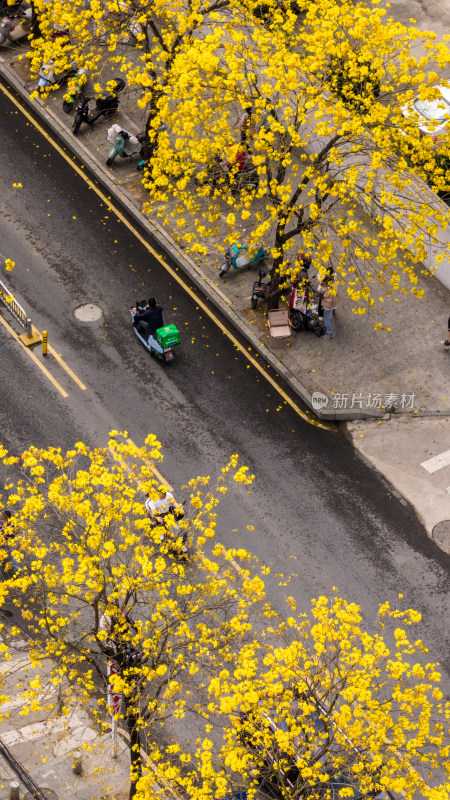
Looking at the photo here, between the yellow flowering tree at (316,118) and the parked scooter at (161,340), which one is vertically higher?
the yellow flowering tree at (316,118)

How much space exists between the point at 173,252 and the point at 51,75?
355 inches

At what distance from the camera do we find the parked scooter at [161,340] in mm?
32719

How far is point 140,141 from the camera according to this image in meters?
38.8

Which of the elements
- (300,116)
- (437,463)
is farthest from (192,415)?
(300,116)

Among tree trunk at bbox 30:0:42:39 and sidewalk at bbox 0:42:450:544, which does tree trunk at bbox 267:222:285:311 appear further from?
tree trunk at bbox 30:0:42:39

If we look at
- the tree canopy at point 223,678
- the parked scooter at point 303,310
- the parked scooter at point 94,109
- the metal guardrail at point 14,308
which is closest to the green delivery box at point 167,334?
the parked scooter at point 303,310

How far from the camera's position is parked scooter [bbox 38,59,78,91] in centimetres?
3938

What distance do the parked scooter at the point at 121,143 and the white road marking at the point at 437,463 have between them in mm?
14606

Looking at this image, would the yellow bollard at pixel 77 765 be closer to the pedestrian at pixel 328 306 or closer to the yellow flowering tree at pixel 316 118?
the yellow flowering tree at pixel 316 118

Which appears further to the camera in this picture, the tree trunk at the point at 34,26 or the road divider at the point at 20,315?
the tree trunk at the point at 34,26

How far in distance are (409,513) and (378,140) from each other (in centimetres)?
944

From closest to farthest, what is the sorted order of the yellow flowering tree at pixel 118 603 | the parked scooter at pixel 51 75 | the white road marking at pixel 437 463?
the yellow flowering tree at pixel 118 603 < the white road marking at pixel 437 463 < the parked scooter at pixel 51 75

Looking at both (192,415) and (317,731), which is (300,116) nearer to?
(192,415)

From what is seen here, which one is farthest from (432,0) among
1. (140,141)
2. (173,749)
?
(173,749)
